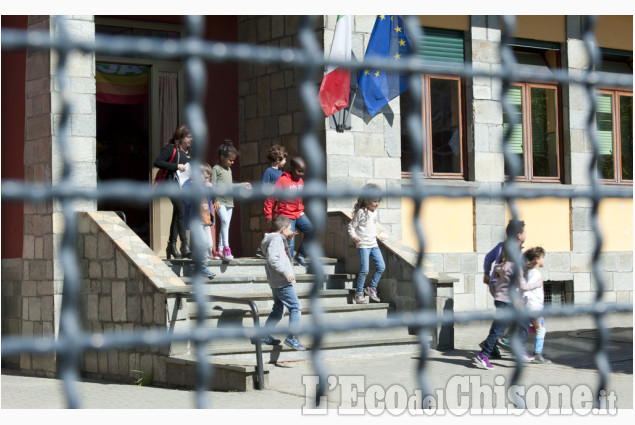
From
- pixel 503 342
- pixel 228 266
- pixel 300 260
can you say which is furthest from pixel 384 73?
pixel 503 342

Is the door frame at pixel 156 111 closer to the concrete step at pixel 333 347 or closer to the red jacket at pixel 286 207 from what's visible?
the red jacket at pixel 286 207

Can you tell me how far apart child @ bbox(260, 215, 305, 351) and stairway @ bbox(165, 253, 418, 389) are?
1.43 feet

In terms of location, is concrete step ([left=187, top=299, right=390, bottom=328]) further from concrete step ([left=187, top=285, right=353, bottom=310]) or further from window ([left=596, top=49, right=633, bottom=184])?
window ([left=596, top=49, right=633, bottom=184])

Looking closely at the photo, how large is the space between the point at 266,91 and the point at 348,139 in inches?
67.0

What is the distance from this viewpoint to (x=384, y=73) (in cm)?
1368

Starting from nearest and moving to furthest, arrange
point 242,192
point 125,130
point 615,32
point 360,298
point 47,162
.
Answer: point 242,192 → point 47,162 → point 360,298 → point 125,130 → point 615,32

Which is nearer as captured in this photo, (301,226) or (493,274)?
(493,274)

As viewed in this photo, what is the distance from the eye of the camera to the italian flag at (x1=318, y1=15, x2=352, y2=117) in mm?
13172

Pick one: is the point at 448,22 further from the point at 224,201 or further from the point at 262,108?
the point at 224,201

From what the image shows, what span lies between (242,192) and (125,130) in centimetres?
1333

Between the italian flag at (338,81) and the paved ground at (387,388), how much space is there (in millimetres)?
3597

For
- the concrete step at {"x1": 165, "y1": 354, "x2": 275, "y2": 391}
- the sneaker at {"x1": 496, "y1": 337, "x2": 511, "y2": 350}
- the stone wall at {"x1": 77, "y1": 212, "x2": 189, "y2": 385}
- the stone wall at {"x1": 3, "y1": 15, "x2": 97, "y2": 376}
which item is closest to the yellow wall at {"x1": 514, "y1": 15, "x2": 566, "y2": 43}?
the sneaker at {"x1": 496, "y1": 337, "x2": 511, "y2": 350}

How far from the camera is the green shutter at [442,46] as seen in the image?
1466 centimetres
